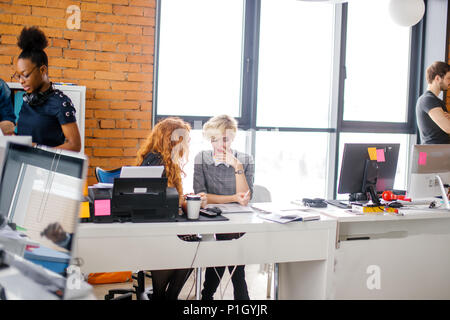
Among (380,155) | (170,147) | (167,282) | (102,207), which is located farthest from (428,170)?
(102,207)

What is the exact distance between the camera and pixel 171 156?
2461mm

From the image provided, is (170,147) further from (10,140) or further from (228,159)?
(10,140)

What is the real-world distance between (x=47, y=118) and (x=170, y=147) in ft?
2.41

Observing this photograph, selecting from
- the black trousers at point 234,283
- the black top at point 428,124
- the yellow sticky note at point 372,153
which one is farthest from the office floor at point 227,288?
the black top at point 428,124

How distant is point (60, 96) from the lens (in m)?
2.51

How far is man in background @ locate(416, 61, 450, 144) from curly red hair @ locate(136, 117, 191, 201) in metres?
2.06

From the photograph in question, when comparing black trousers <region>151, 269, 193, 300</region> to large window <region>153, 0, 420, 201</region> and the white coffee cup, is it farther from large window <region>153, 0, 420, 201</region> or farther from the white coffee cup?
large window <region>153, 0, 420, 201</region>

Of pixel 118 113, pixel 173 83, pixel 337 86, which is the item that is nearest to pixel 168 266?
pixel 118 113

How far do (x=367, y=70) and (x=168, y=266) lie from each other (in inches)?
131

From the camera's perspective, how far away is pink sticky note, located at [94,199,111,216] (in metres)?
1.90

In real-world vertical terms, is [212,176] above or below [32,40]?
below

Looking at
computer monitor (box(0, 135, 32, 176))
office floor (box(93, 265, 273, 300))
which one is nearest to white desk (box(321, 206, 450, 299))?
office floor (box(93, 265, 273, 300))
